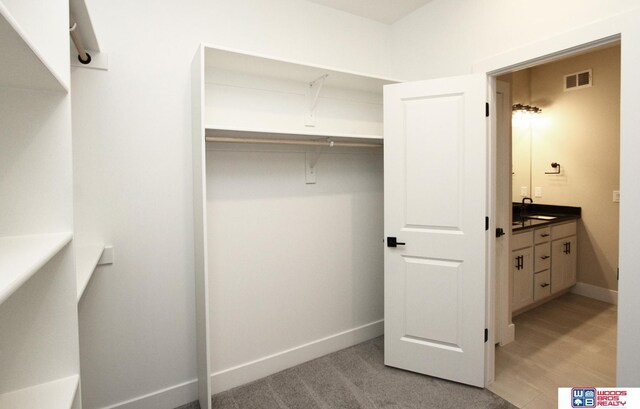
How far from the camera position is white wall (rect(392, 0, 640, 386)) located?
5.22ft

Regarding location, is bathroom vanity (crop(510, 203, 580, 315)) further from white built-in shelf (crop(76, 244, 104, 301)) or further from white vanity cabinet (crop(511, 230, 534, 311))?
white built-in shelf (crop(76, 244, 104, 301))

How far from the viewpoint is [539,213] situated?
4.24m

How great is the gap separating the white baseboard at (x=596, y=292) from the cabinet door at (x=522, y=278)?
1.04m

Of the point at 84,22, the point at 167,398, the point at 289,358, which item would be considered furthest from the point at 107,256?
the point at 289,358

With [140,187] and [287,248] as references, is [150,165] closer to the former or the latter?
[140,187]

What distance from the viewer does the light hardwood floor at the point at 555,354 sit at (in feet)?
7.27

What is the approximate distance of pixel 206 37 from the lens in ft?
6.96

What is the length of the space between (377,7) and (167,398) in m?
3.13

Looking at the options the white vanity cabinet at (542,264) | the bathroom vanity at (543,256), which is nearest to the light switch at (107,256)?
the bathroom vanity at (543,256)

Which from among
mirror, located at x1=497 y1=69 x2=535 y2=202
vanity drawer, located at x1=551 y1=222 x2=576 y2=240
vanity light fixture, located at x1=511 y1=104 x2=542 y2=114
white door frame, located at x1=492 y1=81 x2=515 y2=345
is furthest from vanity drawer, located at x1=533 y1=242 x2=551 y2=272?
vanity light fixture, located at x1=511 y1=104 x2=542 y2=114

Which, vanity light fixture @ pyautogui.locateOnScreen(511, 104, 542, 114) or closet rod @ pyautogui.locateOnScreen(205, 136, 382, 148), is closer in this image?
closet rod @ pyautogui.locateOnScreen(205, 136, 382, 148)

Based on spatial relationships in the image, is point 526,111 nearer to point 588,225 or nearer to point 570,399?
point 588,225

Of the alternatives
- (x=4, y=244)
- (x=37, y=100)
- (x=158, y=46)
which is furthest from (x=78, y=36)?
(x=4, y=244)

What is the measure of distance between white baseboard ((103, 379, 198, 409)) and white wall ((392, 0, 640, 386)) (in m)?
2.37
